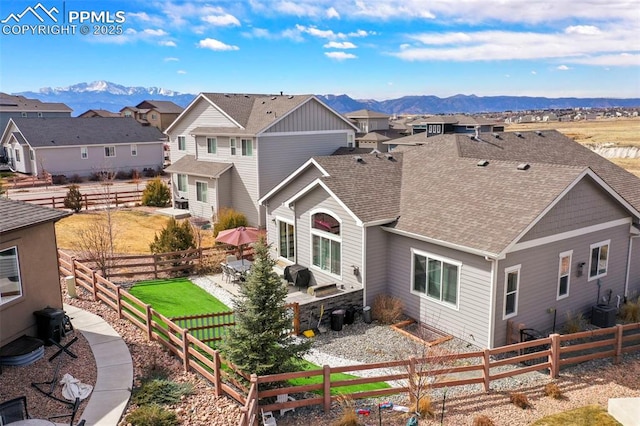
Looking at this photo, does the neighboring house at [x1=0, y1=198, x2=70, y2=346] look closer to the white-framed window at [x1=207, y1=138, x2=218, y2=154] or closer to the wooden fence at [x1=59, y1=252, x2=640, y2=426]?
the wooden fence at [x1=59, y1=252, x2=640, y2=426]

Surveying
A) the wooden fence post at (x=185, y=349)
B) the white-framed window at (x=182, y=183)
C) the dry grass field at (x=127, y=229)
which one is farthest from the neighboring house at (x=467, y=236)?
the white-framed window at (x=182, y=183)

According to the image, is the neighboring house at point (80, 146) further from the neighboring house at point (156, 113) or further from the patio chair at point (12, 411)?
the patio chair at point (12, 411)

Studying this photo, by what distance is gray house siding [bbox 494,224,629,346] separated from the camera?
14.6 m

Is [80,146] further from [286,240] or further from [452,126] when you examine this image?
[452,126]

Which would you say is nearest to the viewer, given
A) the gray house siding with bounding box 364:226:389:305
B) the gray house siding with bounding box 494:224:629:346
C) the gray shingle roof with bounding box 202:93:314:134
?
the gray house siding with bounding box 494:224:629:346

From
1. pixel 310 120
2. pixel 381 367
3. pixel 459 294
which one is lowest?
pixel 381 367

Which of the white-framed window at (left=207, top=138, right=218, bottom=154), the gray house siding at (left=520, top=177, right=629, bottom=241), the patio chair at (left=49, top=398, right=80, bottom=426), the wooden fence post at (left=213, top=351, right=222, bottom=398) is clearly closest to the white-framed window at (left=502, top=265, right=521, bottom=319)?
the gray house siding at (left=520, top=177, right=629, bottom=241)

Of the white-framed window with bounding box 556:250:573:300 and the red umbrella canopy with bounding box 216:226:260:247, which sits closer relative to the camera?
the white-framed window with bounding box 556:250:573:300

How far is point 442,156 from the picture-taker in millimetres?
21469

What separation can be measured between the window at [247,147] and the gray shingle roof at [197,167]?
1.71m

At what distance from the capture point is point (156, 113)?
322 ft

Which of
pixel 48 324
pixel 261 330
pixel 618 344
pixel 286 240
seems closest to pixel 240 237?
pixel 286 240

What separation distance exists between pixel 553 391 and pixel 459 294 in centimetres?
390

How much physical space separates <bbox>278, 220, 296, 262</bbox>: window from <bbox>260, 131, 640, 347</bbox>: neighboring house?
66mm
